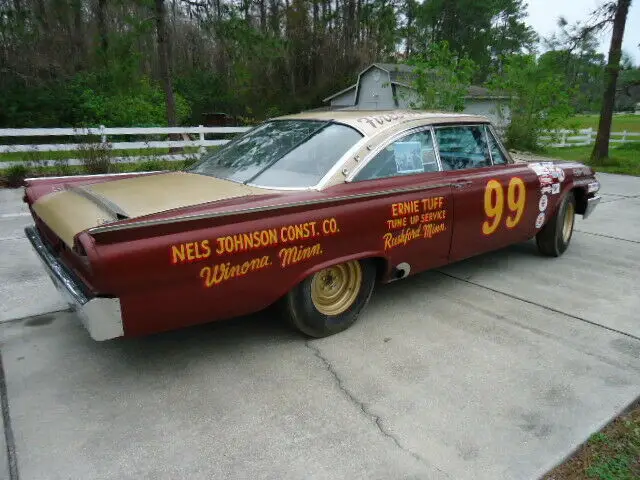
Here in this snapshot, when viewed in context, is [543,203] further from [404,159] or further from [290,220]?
[290,220]

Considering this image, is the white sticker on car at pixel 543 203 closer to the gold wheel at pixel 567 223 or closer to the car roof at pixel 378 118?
the gold wheel at pixel 567 223

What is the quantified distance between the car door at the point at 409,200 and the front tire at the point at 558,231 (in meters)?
1.81

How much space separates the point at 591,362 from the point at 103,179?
379 cm

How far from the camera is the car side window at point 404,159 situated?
3.52 meters

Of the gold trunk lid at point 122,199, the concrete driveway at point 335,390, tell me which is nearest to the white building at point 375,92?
the concrete driveway at point 335,390

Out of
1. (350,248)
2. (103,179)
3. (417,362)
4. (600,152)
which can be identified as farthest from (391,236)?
(600,152)

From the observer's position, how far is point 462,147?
4340 millimetres

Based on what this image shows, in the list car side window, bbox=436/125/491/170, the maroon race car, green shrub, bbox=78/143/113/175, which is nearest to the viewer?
the maroon race car

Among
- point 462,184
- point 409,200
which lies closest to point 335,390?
point 409,200

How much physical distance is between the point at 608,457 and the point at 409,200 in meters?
1.96

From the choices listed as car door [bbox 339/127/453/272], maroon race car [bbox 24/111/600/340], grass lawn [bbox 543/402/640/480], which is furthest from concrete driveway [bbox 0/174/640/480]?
car door [bbox 339/127/453/272]

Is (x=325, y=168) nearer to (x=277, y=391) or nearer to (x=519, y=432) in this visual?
(x=277, y=391)

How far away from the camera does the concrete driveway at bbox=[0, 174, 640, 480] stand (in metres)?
2.33

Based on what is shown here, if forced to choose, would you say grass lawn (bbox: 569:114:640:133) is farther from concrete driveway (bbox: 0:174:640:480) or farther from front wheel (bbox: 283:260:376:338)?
front wheel (bbox: 283:260:376:338)
